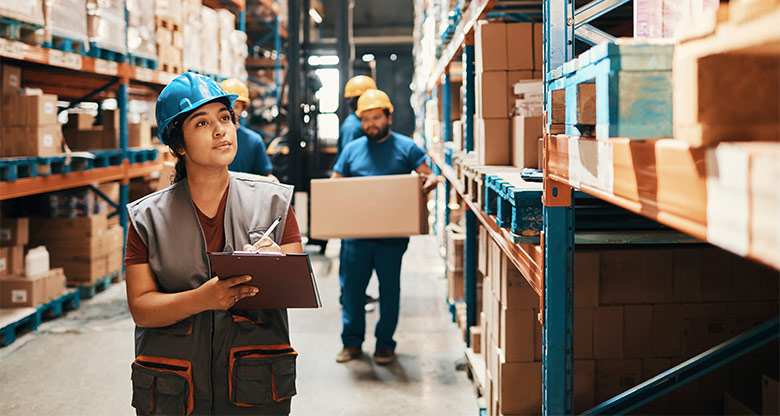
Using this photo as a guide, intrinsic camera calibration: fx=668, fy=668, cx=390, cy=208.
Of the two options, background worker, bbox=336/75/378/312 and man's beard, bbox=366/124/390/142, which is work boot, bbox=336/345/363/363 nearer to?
background worker, bbox=336/75/378/312

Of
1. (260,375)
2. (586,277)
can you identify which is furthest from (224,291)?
(586,277)

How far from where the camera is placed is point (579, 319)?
2.91 m

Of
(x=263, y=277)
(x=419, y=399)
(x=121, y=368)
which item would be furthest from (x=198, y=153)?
(x=121, y=368)

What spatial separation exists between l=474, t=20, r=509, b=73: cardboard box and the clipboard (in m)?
1.95

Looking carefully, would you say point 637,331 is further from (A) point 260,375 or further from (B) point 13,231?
(B) point 13,231

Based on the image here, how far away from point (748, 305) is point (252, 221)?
2191 millimetres

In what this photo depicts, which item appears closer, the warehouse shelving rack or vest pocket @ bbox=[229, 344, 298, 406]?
the warehouse shelving rack

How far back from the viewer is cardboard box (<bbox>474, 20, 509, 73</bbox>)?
365cm

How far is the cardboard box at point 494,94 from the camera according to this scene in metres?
3.72

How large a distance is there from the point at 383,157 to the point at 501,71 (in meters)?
1.77

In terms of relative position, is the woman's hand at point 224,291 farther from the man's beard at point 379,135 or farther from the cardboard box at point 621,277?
the man's beard at point 379,135

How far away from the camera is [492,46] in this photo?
368cm

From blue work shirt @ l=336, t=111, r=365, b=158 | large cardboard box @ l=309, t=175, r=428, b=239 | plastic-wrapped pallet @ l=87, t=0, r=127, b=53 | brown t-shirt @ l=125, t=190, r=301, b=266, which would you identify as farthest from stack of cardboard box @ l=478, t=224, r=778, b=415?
plastic-wrapped pallet @ l=87, t=0, r=127, b=53

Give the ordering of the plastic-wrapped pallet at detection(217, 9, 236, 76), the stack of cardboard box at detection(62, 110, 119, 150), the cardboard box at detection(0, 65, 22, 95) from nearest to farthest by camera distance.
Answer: the cardboard box at detection(0, 65, 22, 95), the stack of cardboard box at detection(62, 110, 119, 150), the plastic-wrapped pallet at detection(217, 9, 236, 76)
